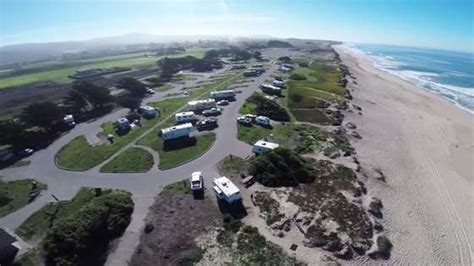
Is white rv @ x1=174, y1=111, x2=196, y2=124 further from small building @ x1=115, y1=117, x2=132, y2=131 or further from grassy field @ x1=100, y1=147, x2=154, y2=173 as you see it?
grassy field @ x1=100, y1=147, x2=154, y2=173

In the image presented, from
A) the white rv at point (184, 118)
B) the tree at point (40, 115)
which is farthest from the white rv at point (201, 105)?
the tree at point (40, 115)

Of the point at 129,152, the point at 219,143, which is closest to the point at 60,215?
the point at 129,152

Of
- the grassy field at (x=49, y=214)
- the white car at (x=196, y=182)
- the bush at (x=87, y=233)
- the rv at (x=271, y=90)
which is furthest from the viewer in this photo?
the rv at (x=271, y=90)

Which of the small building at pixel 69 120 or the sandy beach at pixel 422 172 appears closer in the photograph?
the sandy beach at pixel 422 172

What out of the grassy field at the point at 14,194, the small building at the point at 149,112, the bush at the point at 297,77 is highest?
the bush at the point at 297,77

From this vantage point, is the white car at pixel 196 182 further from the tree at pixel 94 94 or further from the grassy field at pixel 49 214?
the tree at pixel 94 94
